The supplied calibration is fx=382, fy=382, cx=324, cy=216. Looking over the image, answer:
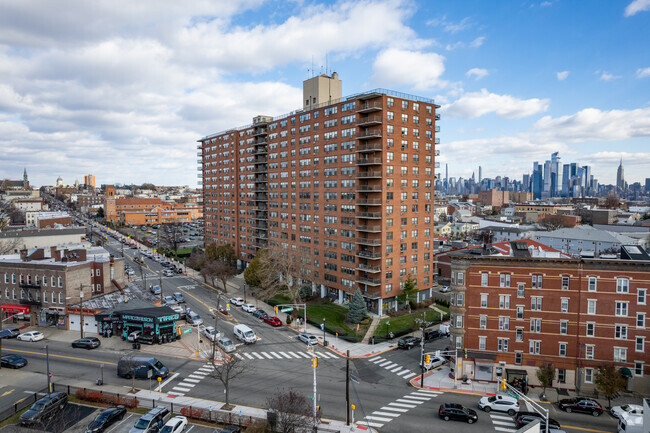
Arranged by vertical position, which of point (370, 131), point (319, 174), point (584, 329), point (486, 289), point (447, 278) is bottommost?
point (447, 278)

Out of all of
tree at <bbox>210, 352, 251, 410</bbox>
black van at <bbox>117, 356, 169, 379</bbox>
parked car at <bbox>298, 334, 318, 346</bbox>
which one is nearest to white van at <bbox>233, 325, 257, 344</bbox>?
tree at <bbox>210, 352, 251, 410</bbox>

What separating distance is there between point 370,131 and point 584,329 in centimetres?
4008

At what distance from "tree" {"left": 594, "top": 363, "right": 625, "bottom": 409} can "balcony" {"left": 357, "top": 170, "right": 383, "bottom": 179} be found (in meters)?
37.4

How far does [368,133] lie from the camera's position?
63344 millimetres

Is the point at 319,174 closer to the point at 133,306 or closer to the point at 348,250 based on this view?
the point at 348,250

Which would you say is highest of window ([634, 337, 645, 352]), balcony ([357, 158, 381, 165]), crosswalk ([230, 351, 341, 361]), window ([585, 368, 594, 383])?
balcony ([357, 158, 381, 165])

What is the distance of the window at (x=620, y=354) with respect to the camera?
37594mm

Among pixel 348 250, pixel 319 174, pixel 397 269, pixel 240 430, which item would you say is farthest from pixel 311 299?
pixel 240 430

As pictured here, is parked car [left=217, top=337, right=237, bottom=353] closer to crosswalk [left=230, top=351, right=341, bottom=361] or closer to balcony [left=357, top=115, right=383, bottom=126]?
crosswalk [left=230, top=351, right=341, bottom=361]

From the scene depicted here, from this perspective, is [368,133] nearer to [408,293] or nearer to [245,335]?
[408,293]

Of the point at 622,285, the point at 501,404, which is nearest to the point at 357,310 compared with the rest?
the point at 501,404

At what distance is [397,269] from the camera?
211ft

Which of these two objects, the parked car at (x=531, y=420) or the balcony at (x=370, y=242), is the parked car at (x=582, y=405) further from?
the balcony at (x=370, y=242)

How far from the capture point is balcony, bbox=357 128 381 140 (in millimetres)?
61594
